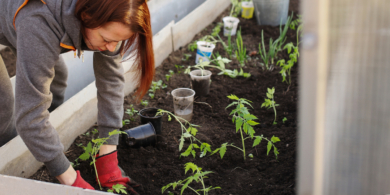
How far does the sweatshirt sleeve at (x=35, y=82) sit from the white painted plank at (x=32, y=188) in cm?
15

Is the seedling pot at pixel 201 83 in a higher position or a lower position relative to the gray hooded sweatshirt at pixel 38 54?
lower

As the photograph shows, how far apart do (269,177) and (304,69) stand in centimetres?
142

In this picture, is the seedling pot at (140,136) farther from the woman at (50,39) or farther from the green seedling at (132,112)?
the woman at (50,39)

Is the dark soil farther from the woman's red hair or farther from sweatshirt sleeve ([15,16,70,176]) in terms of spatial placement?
the woman's red hair

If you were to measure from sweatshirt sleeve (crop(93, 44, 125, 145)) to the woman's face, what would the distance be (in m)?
0.28

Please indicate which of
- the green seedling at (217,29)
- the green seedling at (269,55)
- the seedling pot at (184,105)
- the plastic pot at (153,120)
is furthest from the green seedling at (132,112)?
the green seedling at (217,29)

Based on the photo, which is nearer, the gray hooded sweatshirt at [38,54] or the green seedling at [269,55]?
the gray hooded sweatshirt at [38,54]

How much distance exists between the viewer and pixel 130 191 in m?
1.80

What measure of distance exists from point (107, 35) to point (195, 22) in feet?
9.02

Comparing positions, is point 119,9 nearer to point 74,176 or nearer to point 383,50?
point 74,176

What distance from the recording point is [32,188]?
131 cm

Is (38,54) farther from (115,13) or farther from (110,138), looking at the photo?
(110,138)

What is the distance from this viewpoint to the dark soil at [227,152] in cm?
185

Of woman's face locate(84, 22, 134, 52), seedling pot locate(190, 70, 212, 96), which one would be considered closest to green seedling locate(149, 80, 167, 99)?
seedling pot locate(190, 70, 212, 96)
